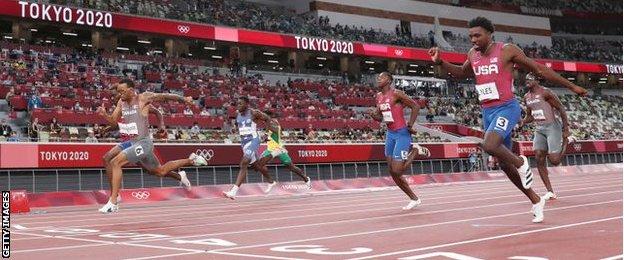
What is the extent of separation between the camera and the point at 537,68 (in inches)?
274

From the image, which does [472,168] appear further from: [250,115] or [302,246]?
[302,246]

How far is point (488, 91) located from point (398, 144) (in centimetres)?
317

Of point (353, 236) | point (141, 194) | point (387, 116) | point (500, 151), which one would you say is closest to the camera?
point (353, 236)

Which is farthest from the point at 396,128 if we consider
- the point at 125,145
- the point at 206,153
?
the point at 206,153

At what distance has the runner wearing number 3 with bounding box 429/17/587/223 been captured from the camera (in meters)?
7.20

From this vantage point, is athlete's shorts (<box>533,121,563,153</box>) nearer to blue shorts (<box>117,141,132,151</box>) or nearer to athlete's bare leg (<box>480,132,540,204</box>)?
athlete's bare leg (<box>480,132,540,204</box>)

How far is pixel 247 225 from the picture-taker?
26.4ft

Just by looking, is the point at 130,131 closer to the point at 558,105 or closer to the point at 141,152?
the point at 141,152

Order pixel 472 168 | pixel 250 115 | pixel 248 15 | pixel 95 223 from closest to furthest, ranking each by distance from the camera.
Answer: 1. pixel 95 223
2. pixel 250 115
3. pixel 472 168
4. pixel 248 15

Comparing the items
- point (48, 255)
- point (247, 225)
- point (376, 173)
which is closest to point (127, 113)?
point (247, 225)

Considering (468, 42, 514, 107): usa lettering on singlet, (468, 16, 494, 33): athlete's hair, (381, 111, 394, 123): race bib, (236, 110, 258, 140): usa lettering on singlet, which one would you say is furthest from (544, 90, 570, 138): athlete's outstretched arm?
(236, 110, 258, 140): usa lettering on singlet

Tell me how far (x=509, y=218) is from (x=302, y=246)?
3.14 meters

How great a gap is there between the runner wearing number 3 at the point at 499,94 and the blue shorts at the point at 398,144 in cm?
288

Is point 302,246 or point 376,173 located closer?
point 302,246
